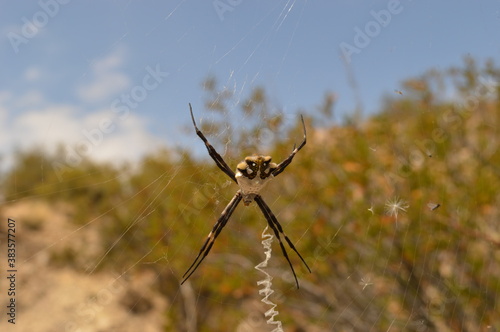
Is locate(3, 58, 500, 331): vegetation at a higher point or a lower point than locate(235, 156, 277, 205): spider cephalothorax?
lower

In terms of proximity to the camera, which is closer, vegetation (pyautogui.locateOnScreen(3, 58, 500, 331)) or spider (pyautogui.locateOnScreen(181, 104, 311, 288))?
spider (pyautogui.locateOnScreen(181, 104, 311, 288))

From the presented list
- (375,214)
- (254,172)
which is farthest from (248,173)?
(375,214)

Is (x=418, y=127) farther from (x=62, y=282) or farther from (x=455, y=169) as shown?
(x=62, y=282)

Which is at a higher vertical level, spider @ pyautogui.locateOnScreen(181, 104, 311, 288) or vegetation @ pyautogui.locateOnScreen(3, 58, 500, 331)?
spider @ pyautogui.locateOnScreen(181, 104, 311, 288)

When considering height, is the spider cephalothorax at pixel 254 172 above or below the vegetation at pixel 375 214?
above

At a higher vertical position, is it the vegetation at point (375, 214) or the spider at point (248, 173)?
the spider at point (248, 173)

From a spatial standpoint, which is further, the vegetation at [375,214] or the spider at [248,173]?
the vegetation at [375,214]

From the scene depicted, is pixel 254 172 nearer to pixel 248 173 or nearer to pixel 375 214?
pixel 248 173

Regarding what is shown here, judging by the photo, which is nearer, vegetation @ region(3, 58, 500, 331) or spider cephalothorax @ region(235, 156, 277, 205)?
spider cephalothorax @ region(235, 156, 277, 205)
